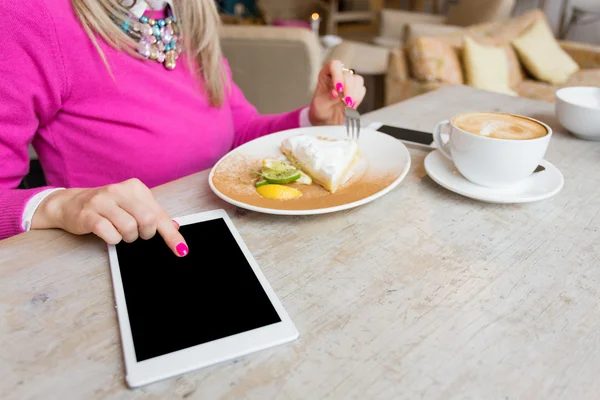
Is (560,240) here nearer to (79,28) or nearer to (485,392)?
(485,392)

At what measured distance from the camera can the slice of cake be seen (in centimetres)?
73

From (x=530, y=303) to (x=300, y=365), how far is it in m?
0.26

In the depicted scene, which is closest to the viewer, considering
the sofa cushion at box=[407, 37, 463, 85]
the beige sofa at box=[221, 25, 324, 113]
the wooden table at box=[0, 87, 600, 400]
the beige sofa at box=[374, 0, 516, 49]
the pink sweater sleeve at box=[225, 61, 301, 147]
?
the wooden table at box=[0, 87, 600, 400]

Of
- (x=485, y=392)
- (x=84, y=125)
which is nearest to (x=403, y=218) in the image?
(x=485, y=392)

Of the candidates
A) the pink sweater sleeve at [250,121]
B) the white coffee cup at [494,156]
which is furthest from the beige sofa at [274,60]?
the white coffee cup at [494,156]

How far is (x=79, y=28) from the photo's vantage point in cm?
78

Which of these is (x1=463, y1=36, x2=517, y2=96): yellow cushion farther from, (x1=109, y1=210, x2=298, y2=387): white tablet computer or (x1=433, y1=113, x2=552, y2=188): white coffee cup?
(x1=109, y1=210, x2=298, y2=387): white tablet computer

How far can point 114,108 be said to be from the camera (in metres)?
0.86

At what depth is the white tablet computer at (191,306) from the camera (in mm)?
439

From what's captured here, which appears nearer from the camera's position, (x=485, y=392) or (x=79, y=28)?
(x=485, y=392)

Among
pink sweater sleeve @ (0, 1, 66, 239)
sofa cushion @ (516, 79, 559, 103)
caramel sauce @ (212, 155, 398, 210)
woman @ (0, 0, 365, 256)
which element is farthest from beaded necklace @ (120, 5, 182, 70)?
sofa cushion @ (516, 79, 559, 103)

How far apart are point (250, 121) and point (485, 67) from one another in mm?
2269

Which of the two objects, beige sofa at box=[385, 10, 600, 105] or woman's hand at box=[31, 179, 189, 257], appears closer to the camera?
woman's hand at box=[31, 179, 189, 257]

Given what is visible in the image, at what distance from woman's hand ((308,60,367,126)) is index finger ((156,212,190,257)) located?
46 centimetres
